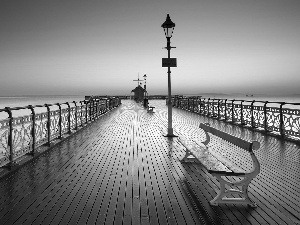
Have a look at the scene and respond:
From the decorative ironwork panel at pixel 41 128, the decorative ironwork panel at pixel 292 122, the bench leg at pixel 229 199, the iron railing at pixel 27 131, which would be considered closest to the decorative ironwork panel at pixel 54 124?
the iron railing at pixel 27 131

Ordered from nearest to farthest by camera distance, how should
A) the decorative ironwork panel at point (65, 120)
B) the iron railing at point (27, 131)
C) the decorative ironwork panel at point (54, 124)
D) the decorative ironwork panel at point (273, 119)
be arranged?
the iron railing at point (27, 131), the decorative ironwork panel at point (54, 124), the decorative ironwork panel at point (65, 120), the decorative ironwork panel at point (273, 119)

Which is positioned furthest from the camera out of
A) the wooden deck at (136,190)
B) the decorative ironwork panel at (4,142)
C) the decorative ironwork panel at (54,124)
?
the decorative ironwork panel at (54,124)

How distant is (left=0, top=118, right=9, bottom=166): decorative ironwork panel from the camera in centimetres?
542

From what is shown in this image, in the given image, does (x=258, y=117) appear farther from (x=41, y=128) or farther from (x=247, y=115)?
(x=41, y=128)

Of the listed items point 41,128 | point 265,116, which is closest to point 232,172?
point 41,128

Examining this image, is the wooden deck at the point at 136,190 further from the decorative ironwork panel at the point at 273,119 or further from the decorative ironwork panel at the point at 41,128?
the decorative ironwork panel at the point at 273,119

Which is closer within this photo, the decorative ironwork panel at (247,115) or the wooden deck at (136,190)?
the wooden deck at (136,190)

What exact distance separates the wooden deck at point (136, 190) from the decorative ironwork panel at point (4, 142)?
47cm

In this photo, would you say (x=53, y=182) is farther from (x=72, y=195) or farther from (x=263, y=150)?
(x=263, y=150)

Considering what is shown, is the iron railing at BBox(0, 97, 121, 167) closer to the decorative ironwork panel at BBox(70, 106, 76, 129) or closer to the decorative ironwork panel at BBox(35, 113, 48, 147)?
the decorative ironwork panel at BBox(35, 113, 48, 147)

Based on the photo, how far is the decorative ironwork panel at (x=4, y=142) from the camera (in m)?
5.42

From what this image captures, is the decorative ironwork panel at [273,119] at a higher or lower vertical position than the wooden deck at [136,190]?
higher

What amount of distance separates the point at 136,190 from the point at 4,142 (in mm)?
3105

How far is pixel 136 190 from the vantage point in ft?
14.4
